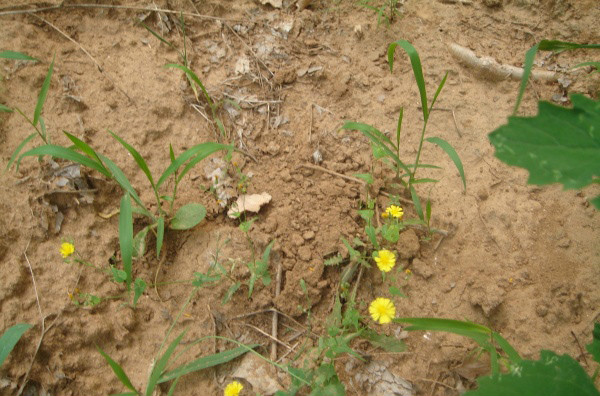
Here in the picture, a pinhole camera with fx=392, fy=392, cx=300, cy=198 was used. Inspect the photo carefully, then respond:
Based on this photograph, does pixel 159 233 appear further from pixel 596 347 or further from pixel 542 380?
pixel 596 347

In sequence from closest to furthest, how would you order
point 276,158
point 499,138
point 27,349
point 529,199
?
point 499,138, point 27,349, point 529,199, point 276,158

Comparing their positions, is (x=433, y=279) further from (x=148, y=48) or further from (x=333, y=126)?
(x=148, y=48)

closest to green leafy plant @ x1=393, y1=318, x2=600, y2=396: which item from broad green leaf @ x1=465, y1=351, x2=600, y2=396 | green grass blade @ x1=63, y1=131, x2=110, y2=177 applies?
broad green leaf @ x1=465, y1=351, x2=600, y2=396

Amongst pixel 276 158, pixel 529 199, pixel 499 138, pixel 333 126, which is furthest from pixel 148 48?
pixel 529 199

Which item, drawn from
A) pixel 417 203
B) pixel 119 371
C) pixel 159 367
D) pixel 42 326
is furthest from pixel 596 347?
pixel 42 326

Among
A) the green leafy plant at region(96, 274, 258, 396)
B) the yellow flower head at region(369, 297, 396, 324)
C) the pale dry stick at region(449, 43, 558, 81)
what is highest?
the pale dry stick at region(449, 43, 558, 81)

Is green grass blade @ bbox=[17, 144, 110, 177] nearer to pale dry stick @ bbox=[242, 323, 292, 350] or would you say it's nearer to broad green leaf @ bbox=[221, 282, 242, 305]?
broad green leaf @ bbox=[221, 282, 242, 305]
